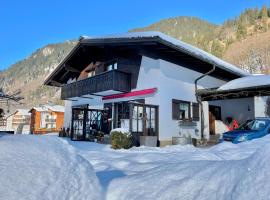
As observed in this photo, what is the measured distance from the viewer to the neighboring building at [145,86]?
14008 millimetres

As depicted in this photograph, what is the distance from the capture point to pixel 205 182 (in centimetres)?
361

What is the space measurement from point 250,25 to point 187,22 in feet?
252

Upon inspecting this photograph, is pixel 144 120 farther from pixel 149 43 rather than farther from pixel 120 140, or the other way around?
pixel 149 43

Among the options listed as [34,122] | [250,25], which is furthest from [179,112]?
[250,25]

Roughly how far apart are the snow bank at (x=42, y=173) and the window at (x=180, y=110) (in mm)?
11246

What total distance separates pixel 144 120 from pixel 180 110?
278 cm

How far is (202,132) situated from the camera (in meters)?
16.1

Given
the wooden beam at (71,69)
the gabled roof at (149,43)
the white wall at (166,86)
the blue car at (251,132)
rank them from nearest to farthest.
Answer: the blue car at (251,132) → the gabled roof at (149,43) → the white wall at (166,86) → the wooden beam at (71,69)

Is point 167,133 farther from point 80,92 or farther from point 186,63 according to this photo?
point 80,92

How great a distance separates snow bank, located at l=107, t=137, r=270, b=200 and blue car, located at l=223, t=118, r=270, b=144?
7223 millimetres

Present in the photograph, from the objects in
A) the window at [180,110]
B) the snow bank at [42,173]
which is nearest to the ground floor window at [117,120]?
the window at [180,110]

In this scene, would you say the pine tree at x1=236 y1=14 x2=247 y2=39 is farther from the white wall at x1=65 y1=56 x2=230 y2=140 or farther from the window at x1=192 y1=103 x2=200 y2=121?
the white wall at x1=65 y1=56 x2=230 y2=140

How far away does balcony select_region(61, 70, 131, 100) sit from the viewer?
15.0m

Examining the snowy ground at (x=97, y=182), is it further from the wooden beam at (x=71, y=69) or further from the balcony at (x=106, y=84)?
the wooden beam at (x=71, y=69)
